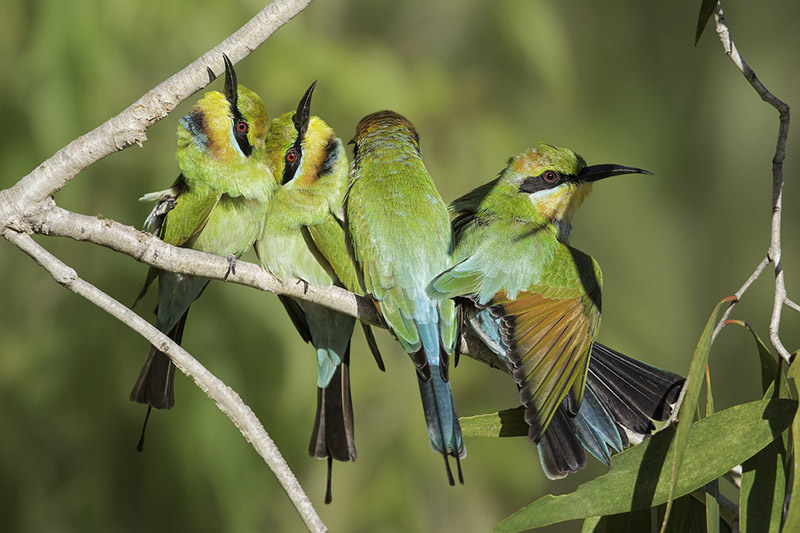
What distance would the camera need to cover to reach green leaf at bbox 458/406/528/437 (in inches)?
60.9

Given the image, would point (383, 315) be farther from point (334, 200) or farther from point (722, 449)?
point (722, 449)

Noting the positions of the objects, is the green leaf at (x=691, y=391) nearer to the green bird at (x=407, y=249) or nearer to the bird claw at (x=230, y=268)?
the green bird at (x=407, y=249)

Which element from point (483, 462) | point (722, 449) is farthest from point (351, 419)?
point (483, 462)

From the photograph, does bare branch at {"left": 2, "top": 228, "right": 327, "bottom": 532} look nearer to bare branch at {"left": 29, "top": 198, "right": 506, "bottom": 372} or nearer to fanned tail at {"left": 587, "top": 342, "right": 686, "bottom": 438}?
bare branch at {"left": 29, "top": 198, "right": 506, "bottom": 372}

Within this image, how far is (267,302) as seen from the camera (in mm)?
2604

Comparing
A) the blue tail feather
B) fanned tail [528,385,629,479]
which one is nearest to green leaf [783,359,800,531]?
fanned tail [528,385,629,479]

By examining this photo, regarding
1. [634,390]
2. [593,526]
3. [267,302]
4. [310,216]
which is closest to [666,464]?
[593,526]

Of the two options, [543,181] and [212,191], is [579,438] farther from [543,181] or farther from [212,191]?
[212,191]

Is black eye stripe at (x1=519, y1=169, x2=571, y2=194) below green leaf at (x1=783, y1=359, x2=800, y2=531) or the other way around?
the other way around

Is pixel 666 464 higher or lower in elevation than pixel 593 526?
higher

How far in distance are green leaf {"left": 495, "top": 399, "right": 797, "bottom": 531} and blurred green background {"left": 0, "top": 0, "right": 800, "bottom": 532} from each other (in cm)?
133

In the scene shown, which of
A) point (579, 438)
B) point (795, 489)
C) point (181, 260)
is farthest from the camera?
point (579, 438)

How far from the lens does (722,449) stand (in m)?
1.32

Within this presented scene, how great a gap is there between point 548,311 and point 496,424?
26cm
